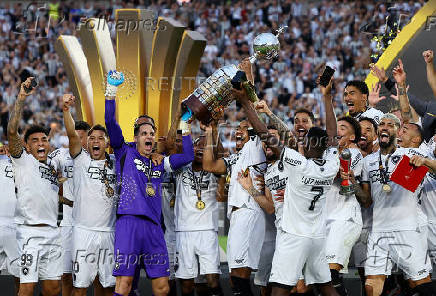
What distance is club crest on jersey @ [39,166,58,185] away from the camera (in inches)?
303

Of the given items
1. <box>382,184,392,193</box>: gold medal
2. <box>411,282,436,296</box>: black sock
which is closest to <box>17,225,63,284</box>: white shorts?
<box>382,184,392,193</box>: gold medal

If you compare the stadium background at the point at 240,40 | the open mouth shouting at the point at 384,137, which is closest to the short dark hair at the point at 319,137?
the open mouth shouting at the point at 384,137

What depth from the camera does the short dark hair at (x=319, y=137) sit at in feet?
22.2

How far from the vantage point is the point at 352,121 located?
25.6 ft

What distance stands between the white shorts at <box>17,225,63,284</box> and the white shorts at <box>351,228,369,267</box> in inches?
127

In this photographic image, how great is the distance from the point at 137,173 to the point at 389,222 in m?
2.65

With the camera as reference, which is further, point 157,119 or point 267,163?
point 157,119

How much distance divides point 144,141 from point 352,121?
2.22 metres

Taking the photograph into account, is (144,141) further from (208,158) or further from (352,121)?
(352,121)

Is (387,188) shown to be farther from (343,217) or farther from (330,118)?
(330,118)

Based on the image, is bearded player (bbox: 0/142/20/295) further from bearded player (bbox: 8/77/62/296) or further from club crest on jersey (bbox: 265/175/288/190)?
club crest on jersey (bbox: 265/175/288/190)

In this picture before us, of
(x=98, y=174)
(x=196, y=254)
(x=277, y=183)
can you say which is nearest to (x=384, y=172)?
(x=277, y=183)

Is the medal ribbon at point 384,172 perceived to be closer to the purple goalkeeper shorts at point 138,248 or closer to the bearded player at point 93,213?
the purple goalkeeper shorts at point 138,248

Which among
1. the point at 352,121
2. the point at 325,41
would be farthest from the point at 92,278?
the point at 325,41
